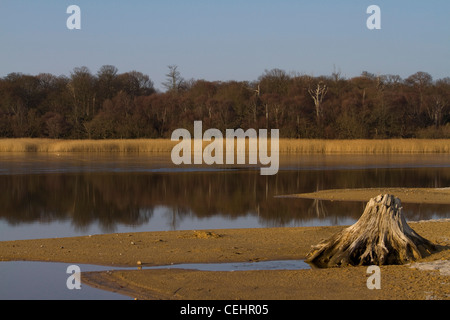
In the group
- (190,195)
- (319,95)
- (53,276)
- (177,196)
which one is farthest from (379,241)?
(319,95)

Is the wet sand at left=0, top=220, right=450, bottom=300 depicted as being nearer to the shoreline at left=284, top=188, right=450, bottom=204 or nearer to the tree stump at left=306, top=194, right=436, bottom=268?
the tree stump at left=306, top=194, right=436, bottom=268

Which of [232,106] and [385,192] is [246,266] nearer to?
[385,192]

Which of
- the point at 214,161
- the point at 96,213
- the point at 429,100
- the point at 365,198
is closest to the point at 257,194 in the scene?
the point at 365,198

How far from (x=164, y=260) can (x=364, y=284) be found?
2.82 meters

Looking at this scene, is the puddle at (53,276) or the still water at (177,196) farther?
the still water at (177,196)

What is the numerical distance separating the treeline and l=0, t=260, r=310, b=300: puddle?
131 feet

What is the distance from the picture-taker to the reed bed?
38406mm

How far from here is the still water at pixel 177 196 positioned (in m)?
12.5

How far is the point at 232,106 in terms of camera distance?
57906mm

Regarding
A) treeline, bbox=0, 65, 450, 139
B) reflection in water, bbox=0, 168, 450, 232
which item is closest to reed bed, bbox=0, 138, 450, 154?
treeline, bbox=0, 65, 450, 139

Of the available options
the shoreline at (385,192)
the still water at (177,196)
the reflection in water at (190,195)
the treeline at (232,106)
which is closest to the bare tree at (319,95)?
the treeline at (232,106)

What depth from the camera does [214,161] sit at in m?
33.9

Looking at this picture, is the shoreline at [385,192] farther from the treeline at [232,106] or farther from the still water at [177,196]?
the treeline at [232,106]

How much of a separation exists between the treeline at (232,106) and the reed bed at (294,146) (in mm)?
6959
